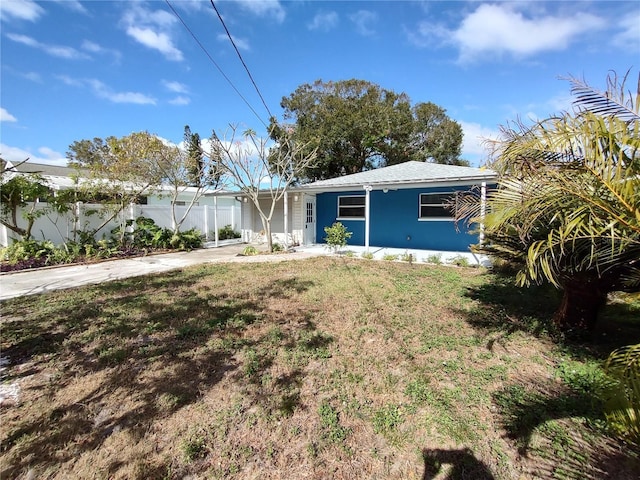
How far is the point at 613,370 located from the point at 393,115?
21685 mm

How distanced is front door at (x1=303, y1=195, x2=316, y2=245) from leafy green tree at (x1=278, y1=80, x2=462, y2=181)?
7469mm

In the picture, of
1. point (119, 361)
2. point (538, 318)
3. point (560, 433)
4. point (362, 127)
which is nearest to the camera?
point (560, 433)

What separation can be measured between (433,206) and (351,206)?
3.41 meters

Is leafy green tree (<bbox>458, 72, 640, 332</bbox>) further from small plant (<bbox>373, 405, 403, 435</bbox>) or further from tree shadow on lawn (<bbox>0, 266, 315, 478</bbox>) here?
tree shadow on lawn (<bbox>0, 266, 315, 478</bbox>)

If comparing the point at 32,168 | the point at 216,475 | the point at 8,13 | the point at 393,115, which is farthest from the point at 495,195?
the point at 32,168

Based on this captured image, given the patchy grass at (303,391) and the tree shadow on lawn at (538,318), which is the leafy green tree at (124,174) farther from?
the tree shadow on lawn at (538,318)

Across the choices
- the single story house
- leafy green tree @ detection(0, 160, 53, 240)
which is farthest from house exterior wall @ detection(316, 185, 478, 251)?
leafy green tree @ detection(0, 160, 53, 240)

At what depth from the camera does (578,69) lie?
2.60 meters

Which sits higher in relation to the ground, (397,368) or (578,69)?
(578,69)

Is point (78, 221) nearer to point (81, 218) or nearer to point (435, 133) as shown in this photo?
point (81, 218)

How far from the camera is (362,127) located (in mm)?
21031

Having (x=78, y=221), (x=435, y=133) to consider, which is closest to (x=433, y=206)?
(x=78, y=221)

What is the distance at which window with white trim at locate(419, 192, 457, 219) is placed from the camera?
36.1ft

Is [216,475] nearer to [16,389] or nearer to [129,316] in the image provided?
[16,389]
